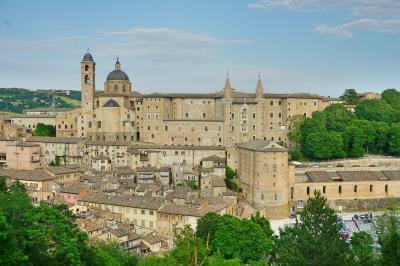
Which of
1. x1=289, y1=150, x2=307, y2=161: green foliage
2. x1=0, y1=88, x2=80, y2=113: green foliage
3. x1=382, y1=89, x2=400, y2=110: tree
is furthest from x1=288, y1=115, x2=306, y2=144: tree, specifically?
x1=0, y1=88, x2=80, y2=113: green foliage

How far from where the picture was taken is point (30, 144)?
52.9 metres

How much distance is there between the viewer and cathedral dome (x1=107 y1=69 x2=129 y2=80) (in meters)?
67.1

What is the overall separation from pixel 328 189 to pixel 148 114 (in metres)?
21.6

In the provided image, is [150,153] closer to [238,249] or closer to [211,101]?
[211,101]

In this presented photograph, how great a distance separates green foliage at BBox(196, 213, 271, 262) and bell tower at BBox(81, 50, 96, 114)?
32.0m

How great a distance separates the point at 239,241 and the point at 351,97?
44.1 metres

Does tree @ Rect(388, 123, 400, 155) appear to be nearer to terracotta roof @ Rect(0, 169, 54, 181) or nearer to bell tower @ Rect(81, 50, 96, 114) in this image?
bell tower @ Rect(81, 50, 96, 114)

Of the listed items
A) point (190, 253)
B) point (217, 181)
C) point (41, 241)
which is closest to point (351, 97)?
point (217, 181)

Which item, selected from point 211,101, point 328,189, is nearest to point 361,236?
point 328,189

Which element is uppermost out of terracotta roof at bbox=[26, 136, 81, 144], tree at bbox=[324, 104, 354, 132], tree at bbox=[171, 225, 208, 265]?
tree at bbox=[324, 104, 354, 132]

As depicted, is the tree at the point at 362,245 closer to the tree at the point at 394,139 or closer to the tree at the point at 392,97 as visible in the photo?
the tree at the point at 394,139

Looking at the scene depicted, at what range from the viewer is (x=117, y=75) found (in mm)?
67375

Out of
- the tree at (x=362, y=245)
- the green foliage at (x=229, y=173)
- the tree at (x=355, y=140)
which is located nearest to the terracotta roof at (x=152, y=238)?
the tree at (x=362, y=245)

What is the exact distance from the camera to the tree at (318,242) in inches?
877
